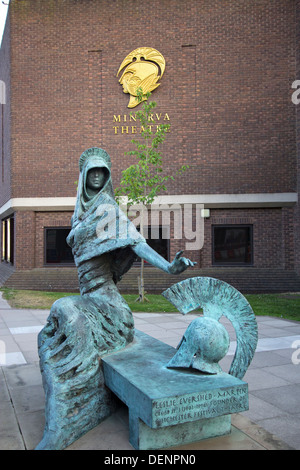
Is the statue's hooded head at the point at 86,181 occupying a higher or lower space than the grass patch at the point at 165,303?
higher

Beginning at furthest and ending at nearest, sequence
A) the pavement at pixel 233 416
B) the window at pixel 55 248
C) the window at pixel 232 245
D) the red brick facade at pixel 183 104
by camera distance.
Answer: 1. the window at pixel 55 248
2. the window at pixel 232 245
3. the red brick facade at pixel 183 104
4. the pavement at pixel 233 416

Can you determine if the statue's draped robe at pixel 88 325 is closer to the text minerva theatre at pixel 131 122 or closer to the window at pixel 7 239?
the text minerva theatre at pixel 131 122

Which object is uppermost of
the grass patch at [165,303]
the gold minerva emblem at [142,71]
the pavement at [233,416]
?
the gold minerva emblem at [142,71]

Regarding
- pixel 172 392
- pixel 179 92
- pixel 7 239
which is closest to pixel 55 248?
pixel 7 239

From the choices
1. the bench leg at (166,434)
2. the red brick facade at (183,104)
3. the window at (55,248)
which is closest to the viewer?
the bench leg at (166,434)

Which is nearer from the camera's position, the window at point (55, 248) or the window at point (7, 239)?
the window at point (55, 248)

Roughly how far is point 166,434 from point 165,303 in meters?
8.56

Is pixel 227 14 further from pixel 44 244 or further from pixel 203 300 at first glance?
pixel 203 300

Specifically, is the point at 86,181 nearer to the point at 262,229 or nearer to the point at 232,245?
the point at 232,245

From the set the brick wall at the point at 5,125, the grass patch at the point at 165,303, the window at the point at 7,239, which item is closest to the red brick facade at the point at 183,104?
the brick wall at the point at 5,125

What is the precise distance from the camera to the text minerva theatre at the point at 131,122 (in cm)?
1459

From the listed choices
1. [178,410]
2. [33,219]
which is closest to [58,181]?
[33,219]

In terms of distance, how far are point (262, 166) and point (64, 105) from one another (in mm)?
7745

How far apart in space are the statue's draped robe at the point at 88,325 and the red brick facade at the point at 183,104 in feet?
35.6
